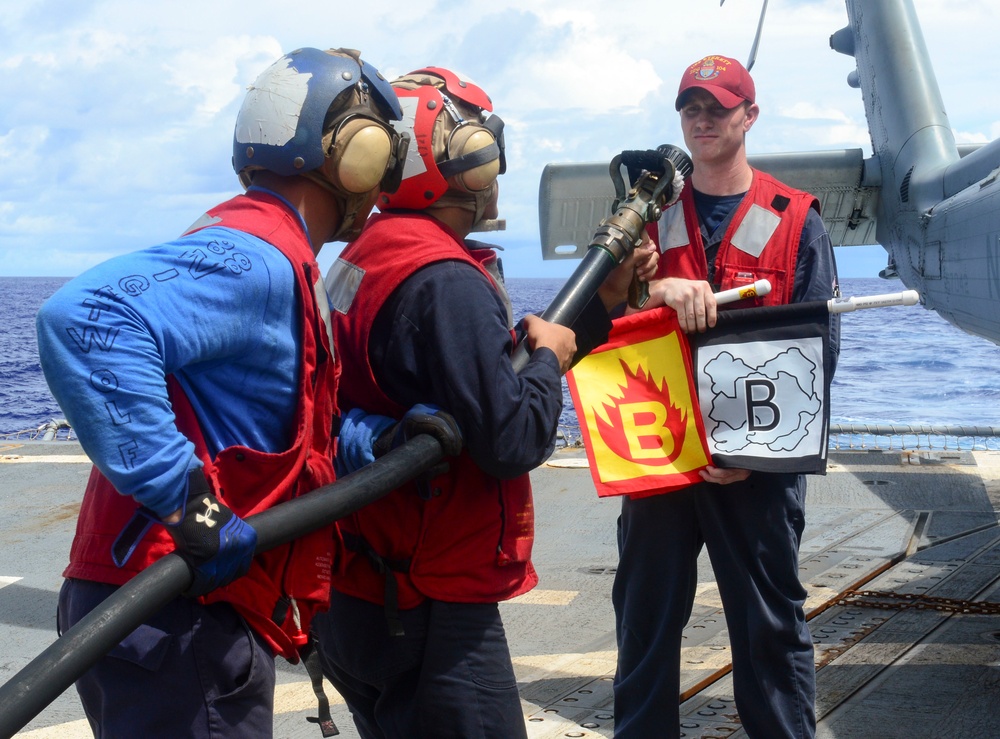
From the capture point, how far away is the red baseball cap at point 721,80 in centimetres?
340

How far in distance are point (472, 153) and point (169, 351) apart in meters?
0.91

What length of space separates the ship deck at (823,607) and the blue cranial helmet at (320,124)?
2.18 m

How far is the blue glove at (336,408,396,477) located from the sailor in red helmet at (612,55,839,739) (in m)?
1.38

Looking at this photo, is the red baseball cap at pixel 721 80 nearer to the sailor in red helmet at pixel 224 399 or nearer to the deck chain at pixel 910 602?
the sailor in red helmet at pixel 224 399

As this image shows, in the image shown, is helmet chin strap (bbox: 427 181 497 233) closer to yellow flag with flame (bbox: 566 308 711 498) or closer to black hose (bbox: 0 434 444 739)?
black hose (bbox: 0 434 444 739)

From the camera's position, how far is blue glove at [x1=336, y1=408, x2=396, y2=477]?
87.9 inches

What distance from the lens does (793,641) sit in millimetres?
3201

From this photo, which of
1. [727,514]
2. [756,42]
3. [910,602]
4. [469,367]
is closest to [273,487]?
[469,367]

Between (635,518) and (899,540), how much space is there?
3.18 m

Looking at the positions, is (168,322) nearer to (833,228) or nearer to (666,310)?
(666,310)

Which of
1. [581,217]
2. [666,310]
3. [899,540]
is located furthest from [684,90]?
[581,217]

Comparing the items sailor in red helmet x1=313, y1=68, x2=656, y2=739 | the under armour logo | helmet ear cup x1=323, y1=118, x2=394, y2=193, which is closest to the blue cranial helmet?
helmet ear cup x1=323, y1=118, x2=394, y2=193

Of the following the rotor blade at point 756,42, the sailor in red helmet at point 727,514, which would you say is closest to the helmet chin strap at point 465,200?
the sailor in red helmet at point 727,514

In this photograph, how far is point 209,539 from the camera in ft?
5.59
